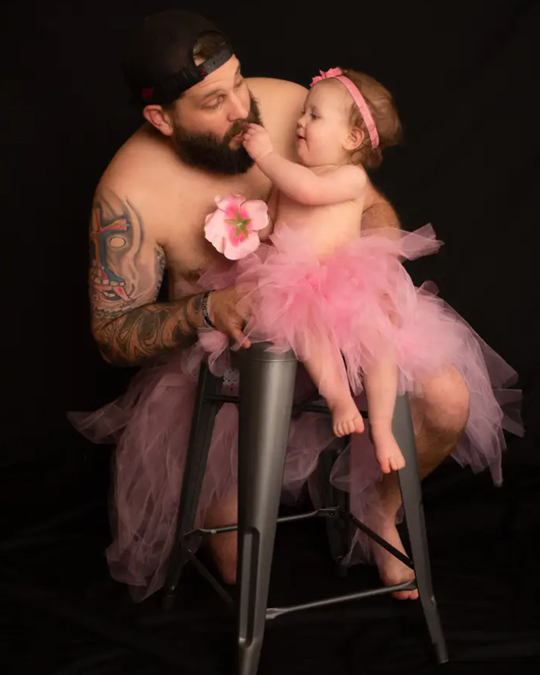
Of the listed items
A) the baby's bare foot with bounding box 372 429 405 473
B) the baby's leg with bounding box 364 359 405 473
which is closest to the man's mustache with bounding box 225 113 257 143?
the baby's leg with bounding box 364 359 405 473

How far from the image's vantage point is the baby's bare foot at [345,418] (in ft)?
5.87

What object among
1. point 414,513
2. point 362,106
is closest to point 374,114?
point 362,106

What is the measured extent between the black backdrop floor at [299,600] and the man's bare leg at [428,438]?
92 millimetres

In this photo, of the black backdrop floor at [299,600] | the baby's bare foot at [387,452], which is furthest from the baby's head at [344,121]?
the black backdrop floor at [299,600]

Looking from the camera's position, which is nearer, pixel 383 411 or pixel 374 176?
pixel 383 411

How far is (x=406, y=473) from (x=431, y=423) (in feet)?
0.70

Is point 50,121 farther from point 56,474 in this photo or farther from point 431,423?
point 431,423

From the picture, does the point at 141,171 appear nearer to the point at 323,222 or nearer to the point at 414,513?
the point at 323,222

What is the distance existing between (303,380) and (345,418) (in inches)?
17.9

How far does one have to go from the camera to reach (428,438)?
215 cm

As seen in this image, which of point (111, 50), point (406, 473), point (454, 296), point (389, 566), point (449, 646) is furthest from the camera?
point (454, 296)

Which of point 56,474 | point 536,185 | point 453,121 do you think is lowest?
point 56,474

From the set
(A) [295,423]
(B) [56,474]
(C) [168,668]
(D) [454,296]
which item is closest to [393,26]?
(D) [454,296]

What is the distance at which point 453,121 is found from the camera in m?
2.86
